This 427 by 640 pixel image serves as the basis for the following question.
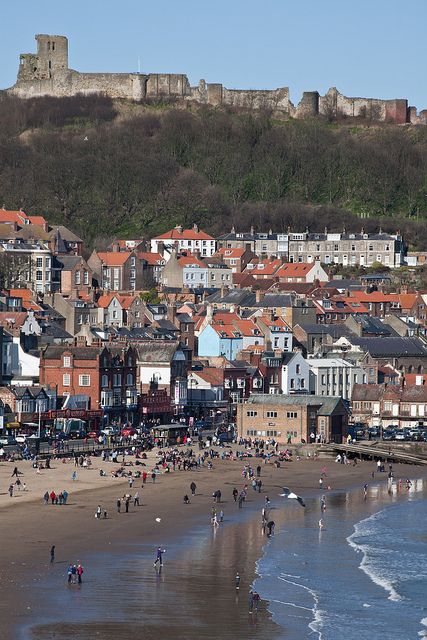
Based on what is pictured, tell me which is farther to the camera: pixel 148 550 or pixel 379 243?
pixel 379 243

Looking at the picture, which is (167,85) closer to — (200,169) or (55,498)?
(200,169)

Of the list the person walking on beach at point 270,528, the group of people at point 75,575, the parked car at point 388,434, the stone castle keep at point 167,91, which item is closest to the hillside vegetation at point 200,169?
the stone castle keep at point 167,91

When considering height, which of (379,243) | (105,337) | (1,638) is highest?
(379,243)

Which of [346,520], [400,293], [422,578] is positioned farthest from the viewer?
[400,293]

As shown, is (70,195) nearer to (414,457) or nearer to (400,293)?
(400,293)

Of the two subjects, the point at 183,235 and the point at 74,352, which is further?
the point at 183,235

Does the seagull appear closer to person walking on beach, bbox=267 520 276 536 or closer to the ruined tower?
person walking on beach, bbox=267 520 276 536

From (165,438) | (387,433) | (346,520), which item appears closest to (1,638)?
(346,520)

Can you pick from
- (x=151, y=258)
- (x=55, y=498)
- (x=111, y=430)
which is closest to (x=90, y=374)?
(x=111, y=430)
